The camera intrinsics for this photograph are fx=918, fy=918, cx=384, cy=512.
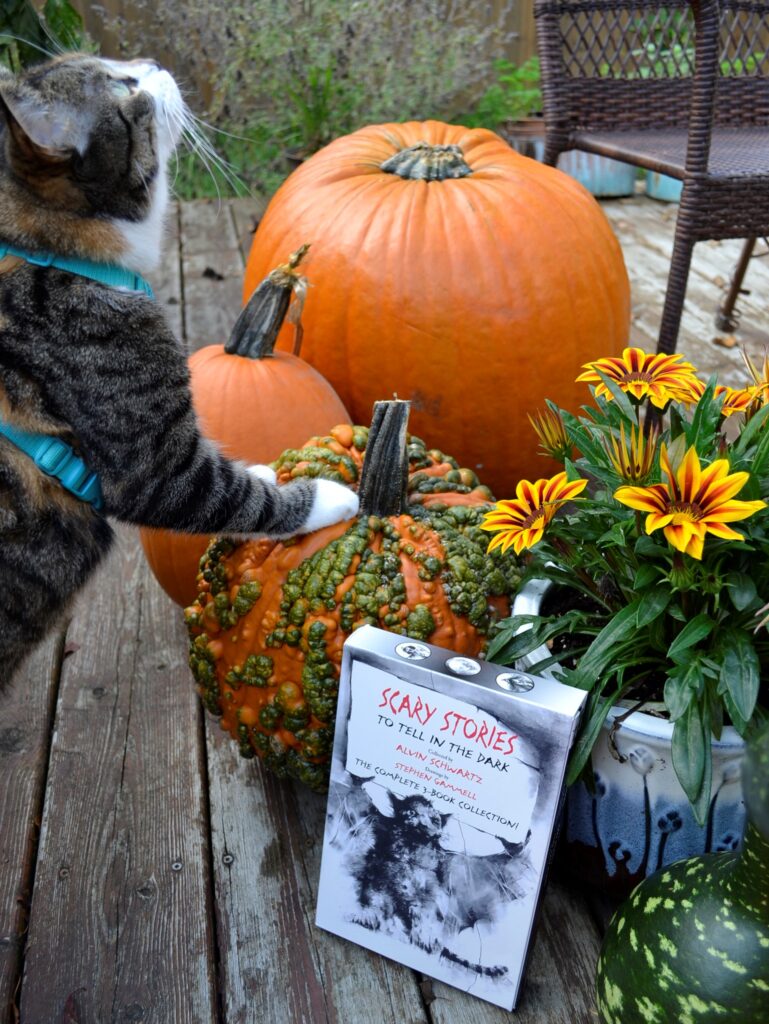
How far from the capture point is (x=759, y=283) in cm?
Result: 389

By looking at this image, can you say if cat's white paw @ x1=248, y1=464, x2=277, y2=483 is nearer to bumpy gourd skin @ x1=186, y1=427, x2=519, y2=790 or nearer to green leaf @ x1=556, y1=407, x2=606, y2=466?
bumpy gourd skin @ x1=186, y1=427, x2=519, y2=790

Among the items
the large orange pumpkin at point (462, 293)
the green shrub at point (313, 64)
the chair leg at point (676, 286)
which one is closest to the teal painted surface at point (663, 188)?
the green shrub at point (313, 64)

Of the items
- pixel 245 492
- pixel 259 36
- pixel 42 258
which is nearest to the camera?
pixel 42 258

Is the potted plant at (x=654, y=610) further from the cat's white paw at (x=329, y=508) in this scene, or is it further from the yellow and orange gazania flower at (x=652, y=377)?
the cat's white paw at (x=329, y=508)

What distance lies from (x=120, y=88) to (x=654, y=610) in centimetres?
112

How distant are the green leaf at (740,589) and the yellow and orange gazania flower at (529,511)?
226 mm

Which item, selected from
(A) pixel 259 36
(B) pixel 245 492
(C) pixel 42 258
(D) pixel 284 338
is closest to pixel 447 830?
(B) pixel 245 492

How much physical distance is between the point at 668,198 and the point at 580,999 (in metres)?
4.57

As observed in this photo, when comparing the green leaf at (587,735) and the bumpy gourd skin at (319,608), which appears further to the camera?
the bumpy gourd skin at (319,608)

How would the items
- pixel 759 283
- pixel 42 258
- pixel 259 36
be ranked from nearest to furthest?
pixel 42 258 → pixel 759 283 → pixel 259 36

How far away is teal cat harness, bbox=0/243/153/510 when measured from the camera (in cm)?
130

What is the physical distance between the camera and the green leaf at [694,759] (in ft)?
3.68

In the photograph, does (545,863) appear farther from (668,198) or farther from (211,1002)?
(668,198)

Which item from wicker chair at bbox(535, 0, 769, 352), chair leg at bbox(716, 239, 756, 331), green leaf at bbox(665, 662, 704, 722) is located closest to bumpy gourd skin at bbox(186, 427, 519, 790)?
green leaf at bbox(665, 662, 704, 722)
